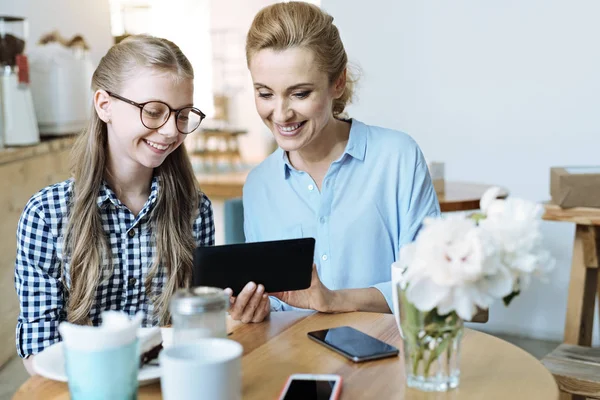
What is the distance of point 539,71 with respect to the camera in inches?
143

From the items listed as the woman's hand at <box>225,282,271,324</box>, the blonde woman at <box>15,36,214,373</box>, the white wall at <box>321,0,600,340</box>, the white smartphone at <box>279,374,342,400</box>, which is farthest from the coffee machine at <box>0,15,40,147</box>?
the white smartphone at <box>279,374,342,400</box>

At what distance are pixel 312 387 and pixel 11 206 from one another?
260 centimetres

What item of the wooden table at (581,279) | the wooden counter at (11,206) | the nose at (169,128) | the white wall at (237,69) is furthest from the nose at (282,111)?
the white wall at (237,69)

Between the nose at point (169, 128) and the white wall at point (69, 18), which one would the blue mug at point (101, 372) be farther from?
the white wall at point (69, 18)

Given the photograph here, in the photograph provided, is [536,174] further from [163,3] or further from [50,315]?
[163,3]

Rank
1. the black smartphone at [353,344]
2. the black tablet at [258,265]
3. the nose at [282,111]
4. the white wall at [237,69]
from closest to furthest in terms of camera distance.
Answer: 1. the black smartphone at [353,344]
2. the black tablet at [258,265]
3. the nose at [282,111]
4. the white wall at [237,69]

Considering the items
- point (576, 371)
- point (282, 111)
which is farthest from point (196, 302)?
point (576, 371)

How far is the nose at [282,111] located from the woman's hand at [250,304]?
0.48 meters

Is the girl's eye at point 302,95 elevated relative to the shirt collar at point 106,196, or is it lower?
elevated

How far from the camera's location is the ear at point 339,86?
2025 mm

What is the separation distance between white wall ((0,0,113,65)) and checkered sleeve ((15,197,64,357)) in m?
2.65

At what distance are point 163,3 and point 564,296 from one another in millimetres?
7344

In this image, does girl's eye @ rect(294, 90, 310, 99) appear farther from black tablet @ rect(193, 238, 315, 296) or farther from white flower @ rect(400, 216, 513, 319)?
white flower @ rect(400, 216, 513, 319)

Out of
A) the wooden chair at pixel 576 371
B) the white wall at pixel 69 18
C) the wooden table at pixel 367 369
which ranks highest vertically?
the white wall at pixel 69 18
